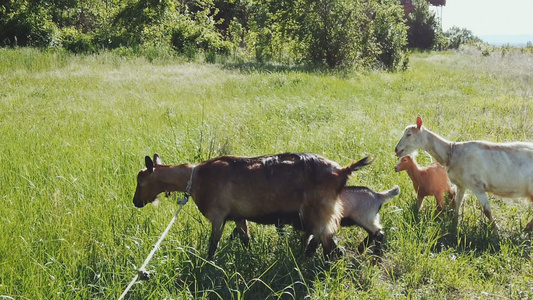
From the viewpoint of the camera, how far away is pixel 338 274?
131 inches

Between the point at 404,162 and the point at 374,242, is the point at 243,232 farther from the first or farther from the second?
the point at 404,162

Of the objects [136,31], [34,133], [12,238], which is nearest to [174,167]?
[12,238]

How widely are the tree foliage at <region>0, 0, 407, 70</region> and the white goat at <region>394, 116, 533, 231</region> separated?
1525cm

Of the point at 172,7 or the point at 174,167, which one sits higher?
the point at 172,7

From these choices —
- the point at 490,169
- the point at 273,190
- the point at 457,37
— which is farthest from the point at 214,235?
the point at 457,37

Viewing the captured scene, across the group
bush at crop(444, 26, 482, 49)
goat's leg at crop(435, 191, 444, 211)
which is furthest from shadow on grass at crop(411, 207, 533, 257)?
A: bush at crop(444, 26, 482, 49)

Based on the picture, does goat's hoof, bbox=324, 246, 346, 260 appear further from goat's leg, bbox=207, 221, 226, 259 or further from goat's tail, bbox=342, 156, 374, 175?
goat's leg, bbox=207, 221, 226, 259

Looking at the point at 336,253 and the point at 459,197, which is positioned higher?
the point at 459,197

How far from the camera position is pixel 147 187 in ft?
12.9

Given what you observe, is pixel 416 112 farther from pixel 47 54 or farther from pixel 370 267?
pixel 47 54

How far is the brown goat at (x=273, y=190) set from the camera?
11.4 ft

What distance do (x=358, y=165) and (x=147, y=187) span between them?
1.88m

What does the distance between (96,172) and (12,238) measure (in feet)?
5.97

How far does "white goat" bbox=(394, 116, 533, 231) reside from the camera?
441 cm
